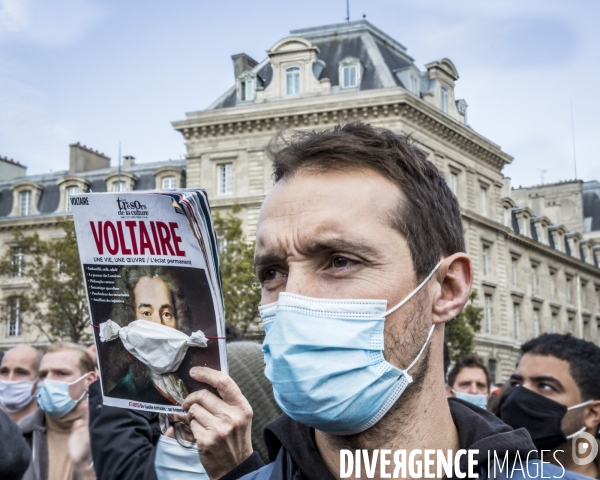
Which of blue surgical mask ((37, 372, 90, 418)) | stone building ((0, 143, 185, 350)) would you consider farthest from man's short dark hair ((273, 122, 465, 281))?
stone building ((0, 143, 185, 350))

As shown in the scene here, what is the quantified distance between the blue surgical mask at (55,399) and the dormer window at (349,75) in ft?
116

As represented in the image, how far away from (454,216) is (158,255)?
33.5 inches

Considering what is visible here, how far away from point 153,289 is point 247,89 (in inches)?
1555

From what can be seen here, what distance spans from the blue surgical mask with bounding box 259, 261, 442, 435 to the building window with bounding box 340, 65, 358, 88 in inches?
1514

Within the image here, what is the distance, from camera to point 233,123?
39.6 m

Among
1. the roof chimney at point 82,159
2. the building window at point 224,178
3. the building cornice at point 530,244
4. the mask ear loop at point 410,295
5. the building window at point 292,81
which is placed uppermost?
the building window at point 292,81

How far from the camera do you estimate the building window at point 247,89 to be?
135ft

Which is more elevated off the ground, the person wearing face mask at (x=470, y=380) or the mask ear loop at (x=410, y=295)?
the mask ear loop at (x=410, y=295)

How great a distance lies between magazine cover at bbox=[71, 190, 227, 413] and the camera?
8.07 ft

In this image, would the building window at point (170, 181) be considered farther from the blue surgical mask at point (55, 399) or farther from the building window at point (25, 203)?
the blue surgical mask at point (55, 399)

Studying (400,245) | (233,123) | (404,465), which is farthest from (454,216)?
(233,123)

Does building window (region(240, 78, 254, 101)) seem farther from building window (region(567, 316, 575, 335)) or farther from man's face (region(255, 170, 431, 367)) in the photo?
man's face (region(255, 170, 431, 367))

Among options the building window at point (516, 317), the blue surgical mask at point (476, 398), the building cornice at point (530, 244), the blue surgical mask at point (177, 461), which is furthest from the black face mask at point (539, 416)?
the building window at point (516, 317)

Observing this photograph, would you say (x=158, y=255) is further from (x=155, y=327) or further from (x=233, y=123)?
(x=233, y=123)
